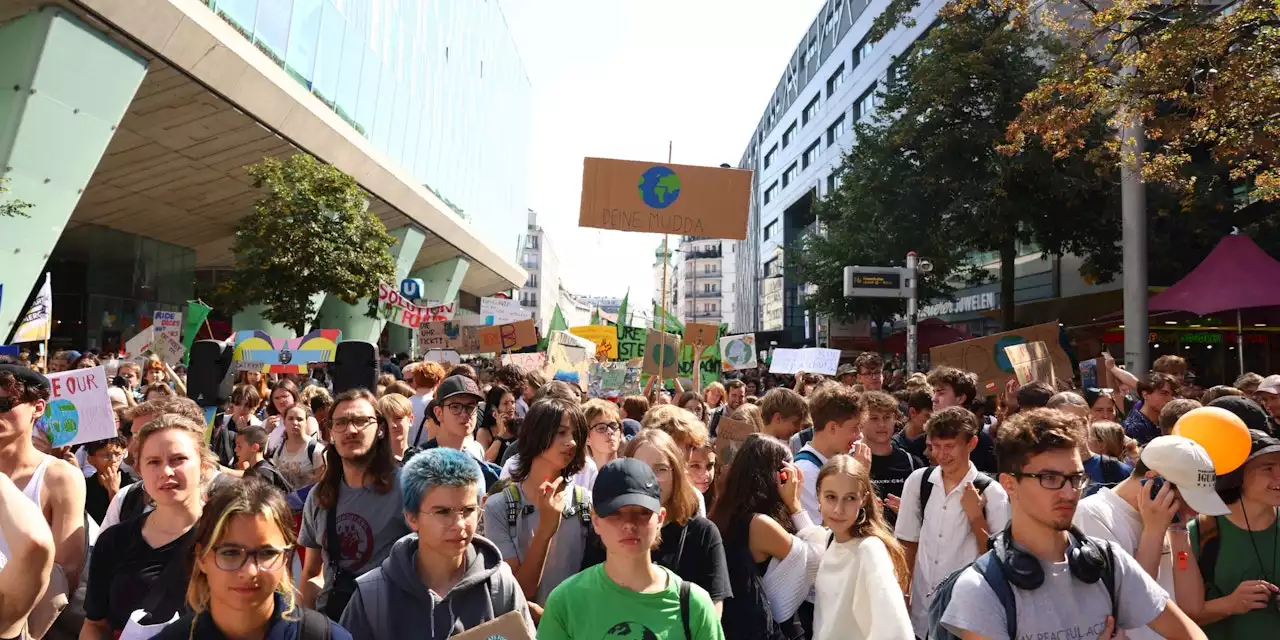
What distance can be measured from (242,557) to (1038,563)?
2.22 meters

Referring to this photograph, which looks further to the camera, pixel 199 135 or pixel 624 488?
pixel 199 135

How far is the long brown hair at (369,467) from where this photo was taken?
433 centimetres

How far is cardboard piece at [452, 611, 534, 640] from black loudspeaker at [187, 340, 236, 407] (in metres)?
6.77

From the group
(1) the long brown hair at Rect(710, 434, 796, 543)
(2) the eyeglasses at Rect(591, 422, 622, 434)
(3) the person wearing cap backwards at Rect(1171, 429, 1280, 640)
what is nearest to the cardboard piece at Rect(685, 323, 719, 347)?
(2) the eyeglasses at Rect(591, 422, 622, 434)

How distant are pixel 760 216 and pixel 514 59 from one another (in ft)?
71.5

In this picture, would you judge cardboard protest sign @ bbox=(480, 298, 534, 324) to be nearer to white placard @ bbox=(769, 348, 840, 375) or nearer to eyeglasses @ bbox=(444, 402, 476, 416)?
white placard @ bbox=(769, 348, 840, 375)

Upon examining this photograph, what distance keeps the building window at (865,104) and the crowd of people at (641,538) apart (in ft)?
131

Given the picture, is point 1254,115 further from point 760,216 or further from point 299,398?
point 760,216

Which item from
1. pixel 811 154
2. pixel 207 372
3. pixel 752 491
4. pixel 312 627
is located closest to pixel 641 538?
pixel 312 627

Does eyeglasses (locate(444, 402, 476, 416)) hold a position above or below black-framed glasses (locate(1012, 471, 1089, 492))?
above

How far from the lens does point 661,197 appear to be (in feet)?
34.6

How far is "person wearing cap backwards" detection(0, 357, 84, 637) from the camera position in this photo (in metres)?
3.71

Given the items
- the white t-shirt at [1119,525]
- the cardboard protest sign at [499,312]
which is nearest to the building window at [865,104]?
the cardboard protest sign at [499,312]

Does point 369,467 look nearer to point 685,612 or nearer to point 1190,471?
point 685,612
